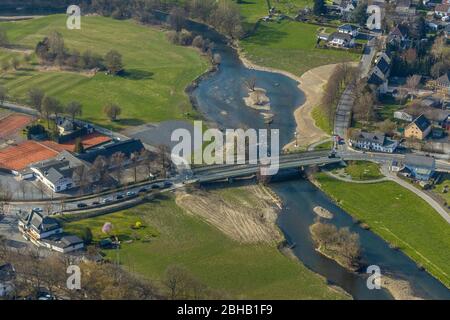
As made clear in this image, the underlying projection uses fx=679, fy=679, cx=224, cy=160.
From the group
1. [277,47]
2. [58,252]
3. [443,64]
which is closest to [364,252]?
[58,252]

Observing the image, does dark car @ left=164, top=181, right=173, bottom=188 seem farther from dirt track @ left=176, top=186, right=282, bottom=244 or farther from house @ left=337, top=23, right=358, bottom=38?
house @ left=337, top=23, right=358, bottom=38

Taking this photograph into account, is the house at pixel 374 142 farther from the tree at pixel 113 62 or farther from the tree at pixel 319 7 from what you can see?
the tree at pixel 319 7

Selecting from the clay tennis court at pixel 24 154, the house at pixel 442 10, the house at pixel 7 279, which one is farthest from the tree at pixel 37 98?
the house at pixel 442 10

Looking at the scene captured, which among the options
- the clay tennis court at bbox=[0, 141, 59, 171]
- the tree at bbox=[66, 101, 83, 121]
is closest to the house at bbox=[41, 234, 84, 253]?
the clay tennis court at bbox=[0, 141, 59, 171]

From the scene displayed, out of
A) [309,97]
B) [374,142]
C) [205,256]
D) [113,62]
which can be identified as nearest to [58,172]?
[205,256]

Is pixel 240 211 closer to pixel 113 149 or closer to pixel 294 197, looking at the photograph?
pixel 294 197

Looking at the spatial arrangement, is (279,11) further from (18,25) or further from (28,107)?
(28,107)
